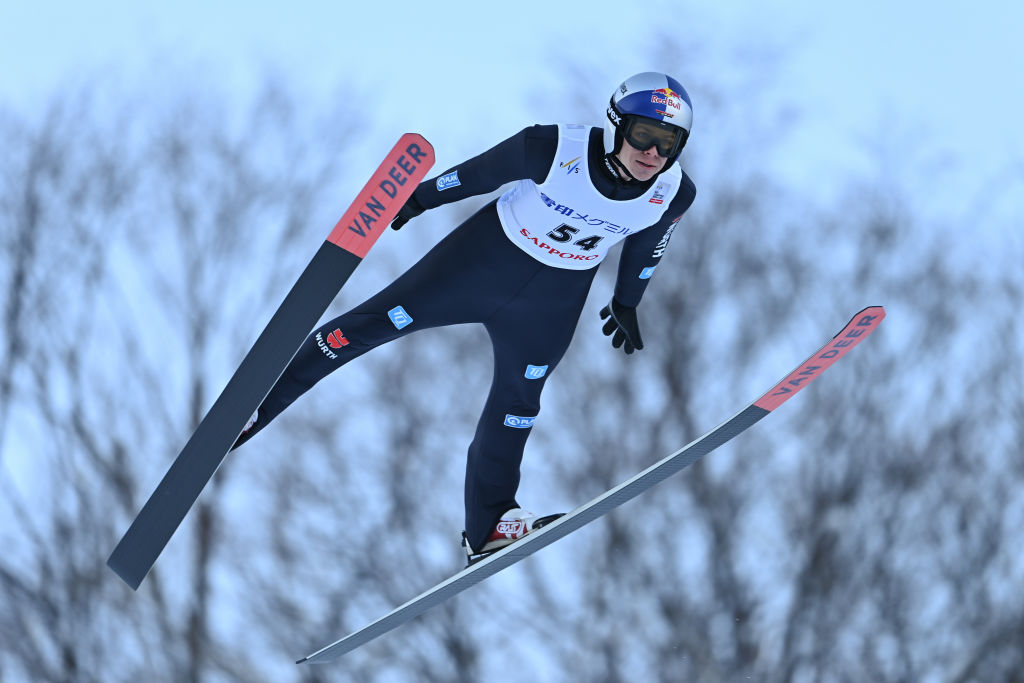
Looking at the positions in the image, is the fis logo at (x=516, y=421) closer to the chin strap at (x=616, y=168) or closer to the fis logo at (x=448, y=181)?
the fis logo at (x=448, y=181)

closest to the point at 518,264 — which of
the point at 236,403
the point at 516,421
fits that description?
the point at 516,421

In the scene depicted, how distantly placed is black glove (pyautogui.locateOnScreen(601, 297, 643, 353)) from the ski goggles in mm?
973

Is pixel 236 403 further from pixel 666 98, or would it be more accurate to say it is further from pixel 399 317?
pixel 666 98

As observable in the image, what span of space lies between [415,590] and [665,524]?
8.39 feet

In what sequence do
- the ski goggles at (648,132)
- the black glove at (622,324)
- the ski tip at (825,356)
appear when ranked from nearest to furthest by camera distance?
1. the ski goggles at (648,132)
2. the ski tip at (825,356)
3. the black glove at (622,324)

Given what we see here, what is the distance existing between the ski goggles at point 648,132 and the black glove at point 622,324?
97cm

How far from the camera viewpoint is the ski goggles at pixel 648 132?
390 centimetres

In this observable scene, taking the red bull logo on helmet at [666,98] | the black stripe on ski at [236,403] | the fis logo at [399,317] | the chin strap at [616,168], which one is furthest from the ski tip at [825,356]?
the black stripe on ski at [236,403]

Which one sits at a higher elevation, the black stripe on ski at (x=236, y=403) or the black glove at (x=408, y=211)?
the black glove at (x=408, y=211)

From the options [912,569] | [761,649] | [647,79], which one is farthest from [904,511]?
[647,79]

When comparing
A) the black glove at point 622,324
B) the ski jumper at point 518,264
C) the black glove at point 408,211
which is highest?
the black glove at point 408,211

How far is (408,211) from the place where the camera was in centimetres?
430

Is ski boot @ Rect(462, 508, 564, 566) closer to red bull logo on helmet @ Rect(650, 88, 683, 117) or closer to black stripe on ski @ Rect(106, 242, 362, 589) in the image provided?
black stripe on ski @ Rect(106, 242, 362, 589)

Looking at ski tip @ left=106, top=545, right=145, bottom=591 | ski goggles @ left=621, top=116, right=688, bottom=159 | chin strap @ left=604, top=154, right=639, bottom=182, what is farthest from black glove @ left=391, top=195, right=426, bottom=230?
ski tip @ left=106, top=545, right=145, bottom=591
